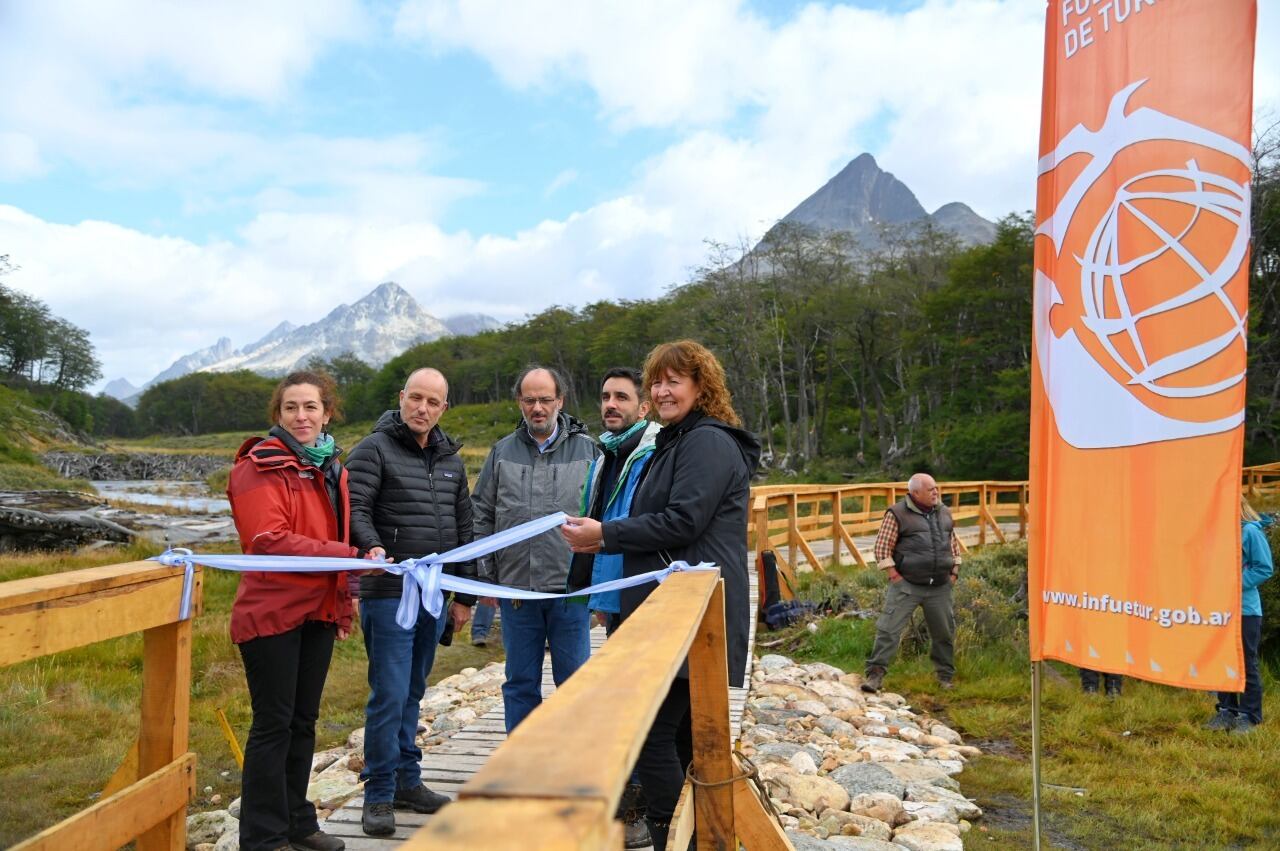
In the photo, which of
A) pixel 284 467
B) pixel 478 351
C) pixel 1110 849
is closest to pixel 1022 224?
pixel 1110 849

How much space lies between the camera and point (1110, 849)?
411 centimetres

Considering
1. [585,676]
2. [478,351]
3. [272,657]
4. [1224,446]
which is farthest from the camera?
[478,351]

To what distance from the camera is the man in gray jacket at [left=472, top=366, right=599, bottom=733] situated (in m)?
3.64

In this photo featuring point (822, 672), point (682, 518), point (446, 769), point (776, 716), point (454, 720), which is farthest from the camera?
point (822, 672)

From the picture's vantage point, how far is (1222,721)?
572cm

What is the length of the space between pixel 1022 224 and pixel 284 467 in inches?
1303

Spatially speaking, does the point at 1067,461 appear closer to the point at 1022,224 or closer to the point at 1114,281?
the point at 1114,281

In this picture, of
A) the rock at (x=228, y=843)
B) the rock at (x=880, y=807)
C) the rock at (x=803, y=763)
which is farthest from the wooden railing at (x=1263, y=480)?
the rock at (x=228, y=843)

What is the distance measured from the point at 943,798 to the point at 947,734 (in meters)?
1.44

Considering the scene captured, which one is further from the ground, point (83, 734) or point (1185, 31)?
point (1185, 31)

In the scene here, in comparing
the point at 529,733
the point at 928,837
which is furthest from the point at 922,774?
the point at 529,733

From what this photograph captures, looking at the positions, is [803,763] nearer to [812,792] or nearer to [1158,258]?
[812,792]

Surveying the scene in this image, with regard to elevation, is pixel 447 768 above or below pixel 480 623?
above

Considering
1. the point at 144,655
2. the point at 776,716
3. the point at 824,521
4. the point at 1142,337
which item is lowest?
the point at 776,716
